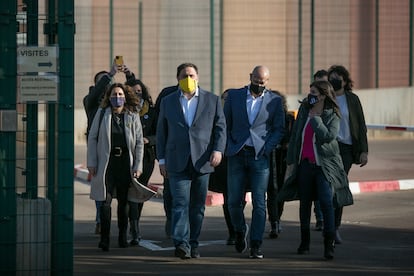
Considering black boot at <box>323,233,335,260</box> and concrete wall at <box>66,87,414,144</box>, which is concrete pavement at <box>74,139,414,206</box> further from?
black boot at <box>323,233,335,260</box>

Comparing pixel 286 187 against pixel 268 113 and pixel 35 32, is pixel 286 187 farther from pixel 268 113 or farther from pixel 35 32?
pixel 35 32

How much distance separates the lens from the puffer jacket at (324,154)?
11234 mm

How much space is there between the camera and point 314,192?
11461 millimetres

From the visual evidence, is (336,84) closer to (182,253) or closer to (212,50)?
(182,253)

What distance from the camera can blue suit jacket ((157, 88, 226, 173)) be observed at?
442 inches

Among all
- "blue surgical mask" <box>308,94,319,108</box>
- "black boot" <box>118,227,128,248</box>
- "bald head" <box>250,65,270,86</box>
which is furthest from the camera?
"black boot" <box>118,227,128,248</box>

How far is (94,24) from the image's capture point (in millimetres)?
26656

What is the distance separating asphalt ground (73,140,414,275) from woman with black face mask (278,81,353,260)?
47 cm

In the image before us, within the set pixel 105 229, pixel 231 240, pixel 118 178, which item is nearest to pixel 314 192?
pixel 231 240

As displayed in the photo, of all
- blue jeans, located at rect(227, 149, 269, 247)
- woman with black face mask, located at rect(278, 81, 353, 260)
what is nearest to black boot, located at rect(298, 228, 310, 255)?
woman with black face mask, located at rect(278, 81, 353, 260)

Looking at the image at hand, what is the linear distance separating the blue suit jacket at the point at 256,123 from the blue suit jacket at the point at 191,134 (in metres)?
0.18

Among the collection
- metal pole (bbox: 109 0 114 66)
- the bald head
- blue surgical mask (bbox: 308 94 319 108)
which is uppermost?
metal pole (bbox: 109 0 114 66)

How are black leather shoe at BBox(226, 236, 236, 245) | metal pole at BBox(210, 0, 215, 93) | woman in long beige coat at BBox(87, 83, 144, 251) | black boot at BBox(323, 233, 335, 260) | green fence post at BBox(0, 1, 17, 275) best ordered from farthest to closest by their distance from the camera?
metal pole at BBox(210, 0, 215, 93), black leather shoe at BBox(226, 236, 236, 245), woman in long beige coat at BBox(87, 83, 144, 251), black boot at BBox(323, 233, 335, 260), green fence post at BBox(0, 1, 17, 275)

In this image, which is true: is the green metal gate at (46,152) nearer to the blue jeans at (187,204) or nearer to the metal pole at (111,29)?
the blue jeans at (187,204)
